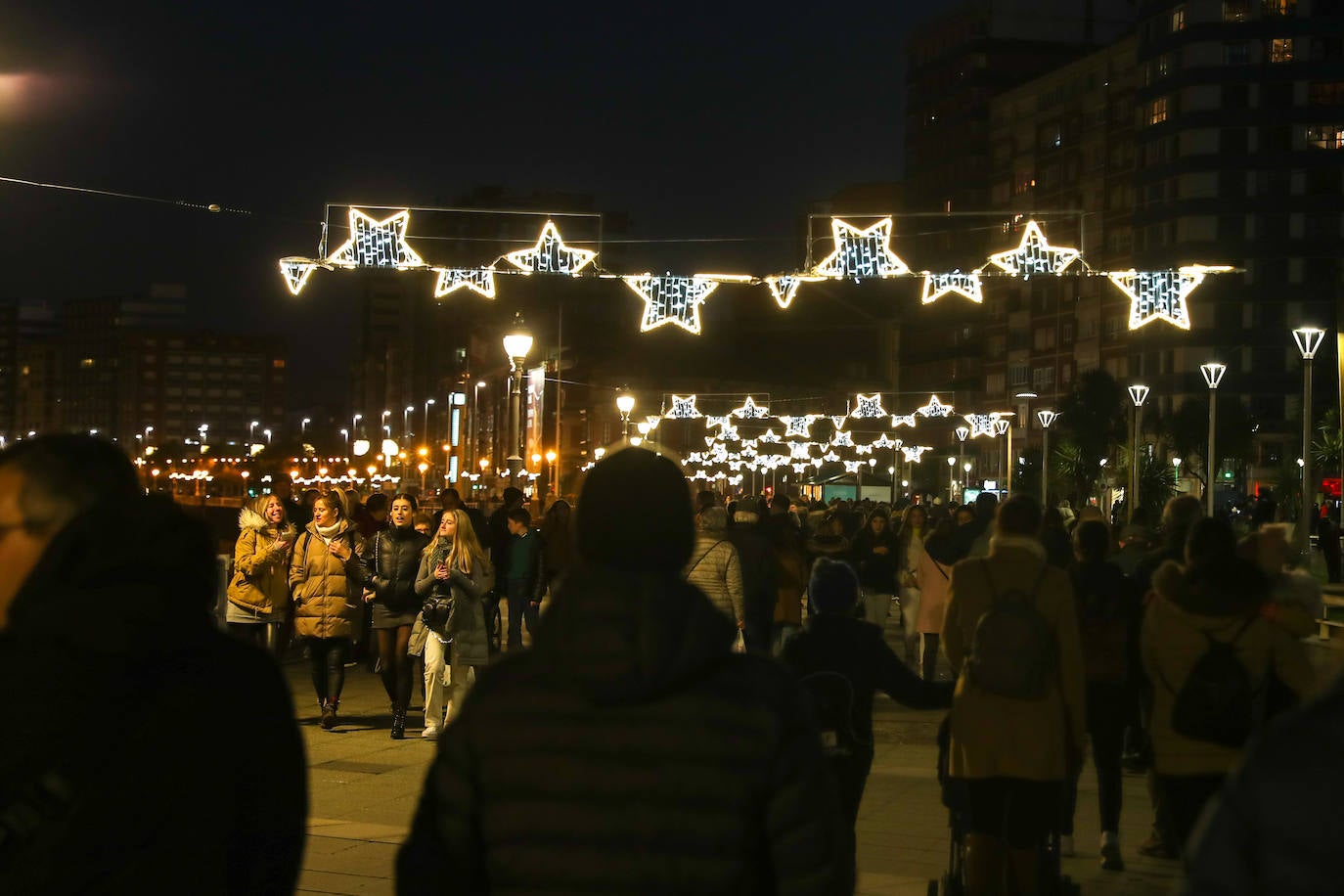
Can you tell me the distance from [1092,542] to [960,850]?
246 cm

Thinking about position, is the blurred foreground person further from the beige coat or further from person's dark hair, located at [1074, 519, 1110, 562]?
person's dark hair, located at [1074, 519, 1110, 562]

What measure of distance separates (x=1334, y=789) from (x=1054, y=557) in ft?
26.6

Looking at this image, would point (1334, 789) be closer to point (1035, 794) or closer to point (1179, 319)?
point (1035, 794)

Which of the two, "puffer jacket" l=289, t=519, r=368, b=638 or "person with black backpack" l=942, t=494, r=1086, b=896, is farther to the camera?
"puffer jacket" l=289, t=519, r=368, b=638

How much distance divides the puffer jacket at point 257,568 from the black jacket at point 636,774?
447 inches

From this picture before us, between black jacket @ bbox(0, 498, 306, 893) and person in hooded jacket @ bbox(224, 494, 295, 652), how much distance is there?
1112 centimetres

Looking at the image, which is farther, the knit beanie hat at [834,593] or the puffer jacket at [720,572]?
the puffer jacket at [720,572]

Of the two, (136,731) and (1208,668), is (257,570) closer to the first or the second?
(1208,668)

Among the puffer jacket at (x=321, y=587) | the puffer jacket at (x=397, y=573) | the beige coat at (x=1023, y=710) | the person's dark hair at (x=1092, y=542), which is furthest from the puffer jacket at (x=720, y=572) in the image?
the beige coat at (x=1023, y=710)

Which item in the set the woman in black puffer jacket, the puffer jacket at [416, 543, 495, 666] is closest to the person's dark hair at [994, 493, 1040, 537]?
the puffer jacket at [416, 543, 495, 666]

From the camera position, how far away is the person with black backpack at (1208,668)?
6332 millimetres

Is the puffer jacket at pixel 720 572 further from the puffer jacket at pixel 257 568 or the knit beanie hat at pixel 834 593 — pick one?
the knit beanie hat at pixel 834 593

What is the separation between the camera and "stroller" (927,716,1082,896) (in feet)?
21.4

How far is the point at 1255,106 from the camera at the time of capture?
277 feet
